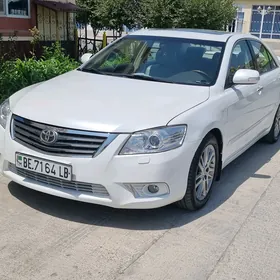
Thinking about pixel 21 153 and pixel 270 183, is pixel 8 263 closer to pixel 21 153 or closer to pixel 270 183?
pixel 21 153

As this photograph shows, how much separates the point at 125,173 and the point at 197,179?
795 millimetres

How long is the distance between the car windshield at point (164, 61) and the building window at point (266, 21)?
110 ft

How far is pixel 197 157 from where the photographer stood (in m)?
3.41

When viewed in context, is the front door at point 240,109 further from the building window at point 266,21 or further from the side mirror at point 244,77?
the building window at point 266,21

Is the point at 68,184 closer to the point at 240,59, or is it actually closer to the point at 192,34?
the point at 192,34

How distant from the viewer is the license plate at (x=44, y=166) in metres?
3.12

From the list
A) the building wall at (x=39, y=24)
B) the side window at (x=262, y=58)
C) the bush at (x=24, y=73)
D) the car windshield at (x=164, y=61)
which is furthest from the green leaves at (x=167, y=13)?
the car windshield at (x=164, y=61)

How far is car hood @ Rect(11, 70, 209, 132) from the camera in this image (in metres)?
3.14

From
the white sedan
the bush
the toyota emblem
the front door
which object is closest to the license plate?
the white sedan

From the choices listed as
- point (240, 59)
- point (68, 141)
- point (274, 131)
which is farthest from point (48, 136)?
point (274, 131)

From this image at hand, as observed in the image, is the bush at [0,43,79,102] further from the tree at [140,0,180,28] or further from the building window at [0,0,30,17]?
the tree at [140,0,180,28]

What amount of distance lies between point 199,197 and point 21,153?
5.18ft

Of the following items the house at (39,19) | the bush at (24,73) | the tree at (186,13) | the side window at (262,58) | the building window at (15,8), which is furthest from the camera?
the tree at (186,13)

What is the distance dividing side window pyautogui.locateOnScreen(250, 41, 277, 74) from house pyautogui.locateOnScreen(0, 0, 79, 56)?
797 cm
